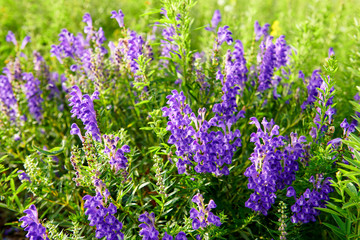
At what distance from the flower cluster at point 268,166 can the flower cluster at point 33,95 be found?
120 inches

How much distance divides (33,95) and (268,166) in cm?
332

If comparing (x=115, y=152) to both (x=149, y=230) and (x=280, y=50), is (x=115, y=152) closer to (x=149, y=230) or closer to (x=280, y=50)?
(x=149, y=230)

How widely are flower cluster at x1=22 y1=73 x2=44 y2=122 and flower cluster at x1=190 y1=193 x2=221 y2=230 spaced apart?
2.95 m

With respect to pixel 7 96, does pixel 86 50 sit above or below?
above

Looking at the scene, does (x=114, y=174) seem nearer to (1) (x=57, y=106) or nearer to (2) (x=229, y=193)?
(2) (x=229, y=193)

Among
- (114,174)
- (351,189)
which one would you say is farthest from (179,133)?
(351,189)

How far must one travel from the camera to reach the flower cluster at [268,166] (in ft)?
8.25

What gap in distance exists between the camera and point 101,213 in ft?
7.75

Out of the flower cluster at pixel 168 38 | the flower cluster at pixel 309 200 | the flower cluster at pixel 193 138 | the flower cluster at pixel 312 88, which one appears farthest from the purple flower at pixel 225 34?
the flower cluster at pixel 309 200

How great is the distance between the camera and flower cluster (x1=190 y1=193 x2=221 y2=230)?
2373 millimetres

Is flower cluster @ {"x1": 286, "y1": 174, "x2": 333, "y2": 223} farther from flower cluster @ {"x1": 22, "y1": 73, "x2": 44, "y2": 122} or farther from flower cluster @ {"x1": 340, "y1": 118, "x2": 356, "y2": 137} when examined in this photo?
flower cluster @ {"x1": 22, "y1": 73, "x2": 44, "y2": 122}

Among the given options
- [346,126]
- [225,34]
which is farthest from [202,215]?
[225,34]

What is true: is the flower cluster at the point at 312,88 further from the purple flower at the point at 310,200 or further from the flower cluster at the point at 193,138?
the flower cluster at the point at 193,138

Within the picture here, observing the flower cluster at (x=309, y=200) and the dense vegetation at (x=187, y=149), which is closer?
the dense vegetation at (x=187, y=149)
